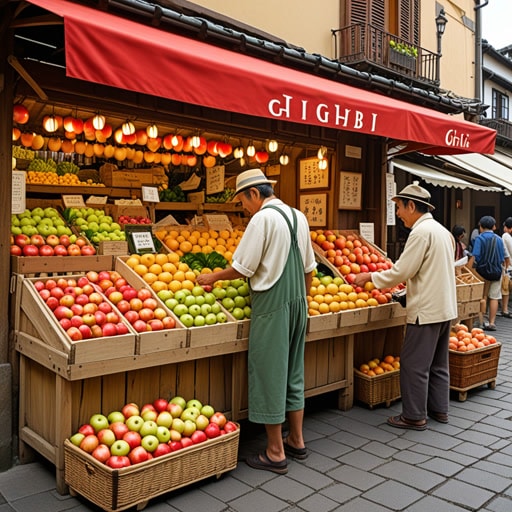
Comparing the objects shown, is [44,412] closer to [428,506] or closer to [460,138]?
[428,506]

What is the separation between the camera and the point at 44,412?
4211mm

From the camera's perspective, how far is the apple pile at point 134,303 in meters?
4.27

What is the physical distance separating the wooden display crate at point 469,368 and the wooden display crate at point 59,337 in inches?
156

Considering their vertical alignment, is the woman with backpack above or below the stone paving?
above

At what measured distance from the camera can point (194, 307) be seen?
457 centimetres

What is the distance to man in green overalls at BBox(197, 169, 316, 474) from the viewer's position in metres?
4.32

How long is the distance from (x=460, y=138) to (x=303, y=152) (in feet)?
7.69

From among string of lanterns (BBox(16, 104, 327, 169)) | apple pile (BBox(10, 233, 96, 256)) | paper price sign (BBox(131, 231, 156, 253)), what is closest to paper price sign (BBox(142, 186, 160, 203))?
string of lanterns (BBox(16, 104, 327, 169))

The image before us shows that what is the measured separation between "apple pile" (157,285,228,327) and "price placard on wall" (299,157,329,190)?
368 centimetres

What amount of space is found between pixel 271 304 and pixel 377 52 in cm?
799

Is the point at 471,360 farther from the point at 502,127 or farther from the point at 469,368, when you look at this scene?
the point at 502,127

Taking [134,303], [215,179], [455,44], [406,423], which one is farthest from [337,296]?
[455,44]

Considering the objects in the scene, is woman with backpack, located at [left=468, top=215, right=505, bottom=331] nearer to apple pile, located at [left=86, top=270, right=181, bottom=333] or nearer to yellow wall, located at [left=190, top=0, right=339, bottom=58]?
yellow wall, located at [left=190, top=0, right=339, bottom=58]

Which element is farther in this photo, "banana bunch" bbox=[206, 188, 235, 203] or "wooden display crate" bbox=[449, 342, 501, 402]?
"banana bunch" bbox=[206, 188, 235, 203]
